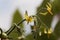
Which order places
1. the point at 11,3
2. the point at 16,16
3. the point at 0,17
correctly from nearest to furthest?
1. the point at 16,16
2. the point at 0,17
3. the point at 11,3

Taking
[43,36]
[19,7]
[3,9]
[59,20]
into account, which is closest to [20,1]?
[19,7]

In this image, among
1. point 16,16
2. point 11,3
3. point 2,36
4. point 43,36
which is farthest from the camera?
point 11,3

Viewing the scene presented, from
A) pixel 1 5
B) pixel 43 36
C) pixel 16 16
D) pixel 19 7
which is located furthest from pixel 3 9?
pixel 43 36

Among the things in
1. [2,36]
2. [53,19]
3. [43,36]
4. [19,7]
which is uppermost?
[2,36]

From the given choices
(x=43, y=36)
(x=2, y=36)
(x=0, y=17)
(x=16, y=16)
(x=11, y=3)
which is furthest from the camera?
(x=11, y=3)

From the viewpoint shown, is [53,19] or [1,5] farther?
[53,19]

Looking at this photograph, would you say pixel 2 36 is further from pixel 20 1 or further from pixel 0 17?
pixel 20 1

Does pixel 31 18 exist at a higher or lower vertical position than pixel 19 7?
higher

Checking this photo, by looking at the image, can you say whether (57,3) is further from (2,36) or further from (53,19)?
(2,36)

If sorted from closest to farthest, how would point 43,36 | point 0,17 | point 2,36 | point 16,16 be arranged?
point 2,36, point 43,36, point 16,16, point 0,17
